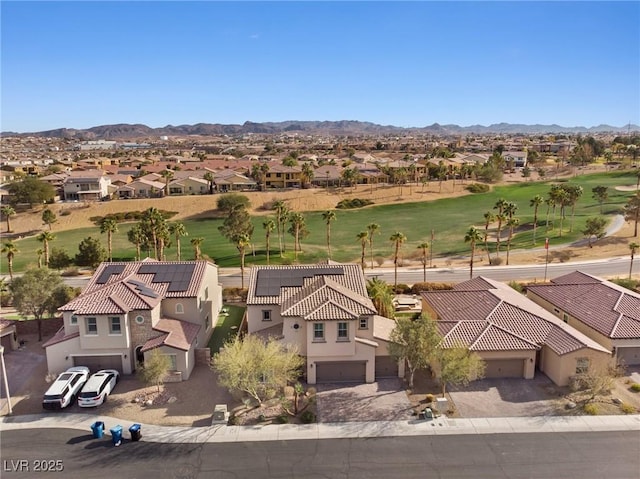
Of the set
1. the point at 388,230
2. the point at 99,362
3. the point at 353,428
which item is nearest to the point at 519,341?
the point at 353,428

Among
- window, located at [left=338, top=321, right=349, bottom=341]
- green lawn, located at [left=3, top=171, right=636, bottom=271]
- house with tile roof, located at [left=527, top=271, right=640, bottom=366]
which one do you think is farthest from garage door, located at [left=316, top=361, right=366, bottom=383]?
green lawn, located at [left=3, top=171, right=636, bottom=271]

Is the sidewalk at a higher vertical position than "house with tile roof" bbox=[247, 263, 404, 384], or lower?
lower

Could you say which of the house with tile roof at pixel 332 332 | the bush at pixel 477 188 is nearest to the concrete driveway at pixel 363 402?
the house with tile roof at pixel 332 332

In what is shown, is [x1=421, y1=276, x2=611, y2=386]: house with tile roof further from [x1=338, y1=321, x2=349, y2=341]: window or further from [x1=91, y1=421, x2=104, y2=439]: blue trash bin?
[x1=91, y1=421, x2=104, y2=439]: blue trash bin

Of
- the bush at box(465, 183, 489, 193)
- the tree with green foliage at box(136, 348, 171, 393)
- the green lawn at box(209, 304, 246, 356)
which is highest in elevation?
the bush at box(465, 183, 489, 193)

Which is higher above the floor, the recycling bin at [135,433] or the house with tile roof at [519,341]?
the house with tile roof at [519,341]

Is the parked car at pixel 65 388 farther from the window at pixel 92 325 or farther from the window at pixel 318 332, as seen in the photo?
the window at pixel 318 332
